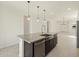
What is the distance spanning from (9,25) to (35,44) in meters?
0.79

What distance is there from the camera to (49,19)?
9.12 feet

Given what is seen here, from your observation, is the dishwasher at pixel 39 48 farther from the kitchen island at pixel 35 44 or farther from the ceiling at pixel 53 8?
the ceiling at pixel 53 8

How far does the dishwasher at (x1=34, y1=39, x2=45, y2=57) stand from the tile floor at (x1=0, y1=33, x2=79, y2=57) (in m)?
0.19

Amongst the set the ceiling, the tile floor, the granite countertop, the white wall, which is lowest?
the tile floor

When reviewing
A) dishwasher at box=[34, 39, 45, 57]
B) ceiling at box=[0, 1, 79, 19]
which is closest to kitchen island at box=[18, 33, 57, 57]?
dishwasher at box=[34, 39, 45, 57]

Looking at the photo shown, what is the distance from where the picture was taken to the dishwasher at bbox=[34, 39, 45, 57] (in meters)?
2.68

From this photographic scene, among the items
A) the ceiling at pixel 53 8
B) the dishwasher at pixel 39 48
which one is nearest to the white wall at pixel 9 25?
the ceiling at pixel 53 8

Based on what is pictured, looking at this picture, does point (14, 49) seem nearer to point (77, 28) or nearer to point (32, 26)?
point (32, 26)

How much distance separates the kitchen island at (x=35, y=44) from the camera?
2662mm

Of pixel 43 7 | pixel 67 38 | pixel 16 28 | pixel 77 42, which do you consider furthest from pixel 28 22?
pixel 77 42

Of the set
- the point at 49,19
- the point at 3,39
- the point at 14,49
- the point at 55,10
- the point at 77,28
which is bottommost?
the point at 14,49

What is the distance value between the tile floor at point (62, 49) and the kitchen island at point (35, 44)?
114 mm

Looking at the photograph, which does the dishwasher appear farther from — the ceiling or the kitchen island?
the ceiling

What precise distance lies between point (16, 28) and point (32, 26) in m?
0.38
